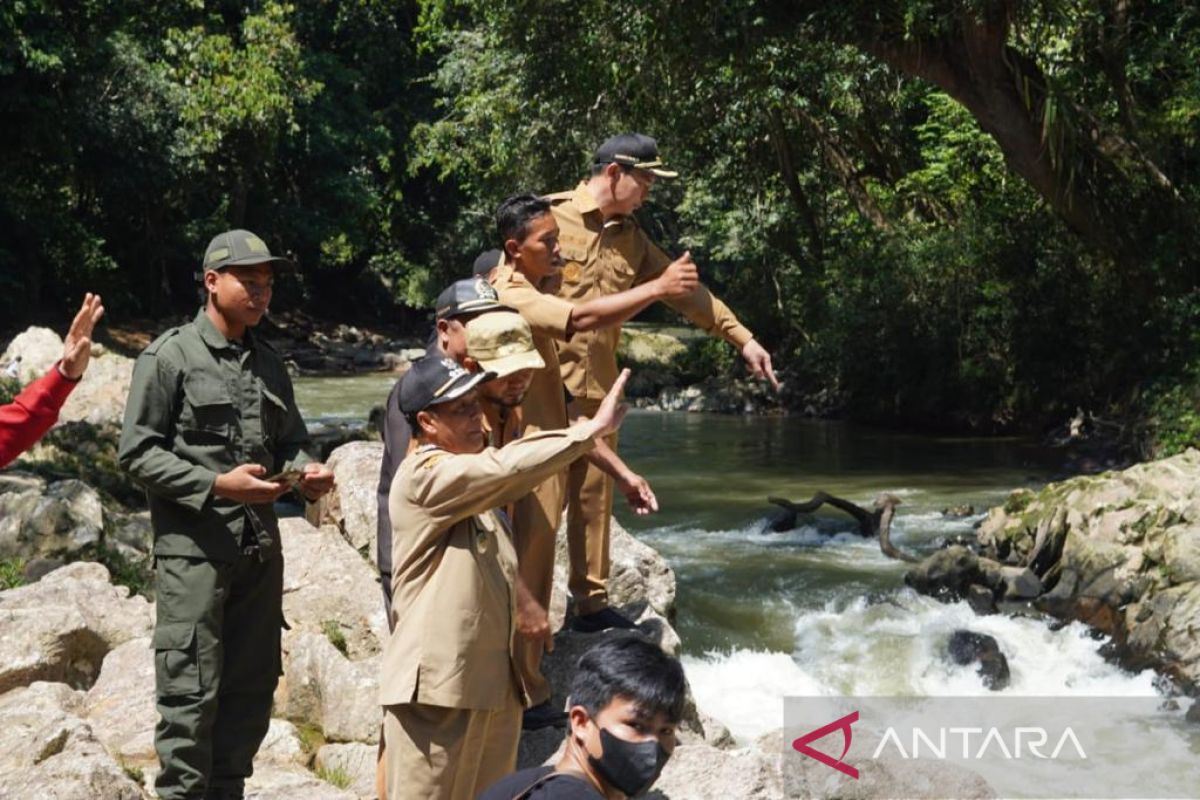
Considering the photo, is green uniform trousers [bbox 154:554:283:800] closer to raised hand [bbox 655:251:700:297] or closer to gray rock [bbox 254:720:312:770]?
gray rock [bbox 254:720:312:770]

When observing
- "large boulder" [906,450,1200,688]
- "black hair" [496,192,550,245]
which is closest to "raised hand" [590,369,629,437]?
"black hair" [496,192,550,245]

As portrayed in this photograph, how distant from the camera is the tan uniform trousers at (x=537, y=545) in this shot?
15.5 ft

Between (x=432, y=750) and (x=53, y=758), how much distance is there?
5.47ft

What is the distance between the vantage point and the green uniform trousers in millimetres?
4180

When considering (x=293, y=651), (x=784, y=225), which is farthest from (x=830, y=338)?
(x=293, y=651)

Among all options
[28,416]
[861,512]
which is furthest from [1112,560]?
[28,416]

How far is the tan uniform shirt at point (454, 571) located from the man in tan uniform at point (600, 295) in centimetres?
169

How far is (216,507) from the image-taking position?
4297 millimetres

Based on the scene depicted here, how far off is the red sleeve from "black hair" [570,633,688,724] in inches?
69.4

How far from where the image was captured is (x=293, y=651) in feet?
19.6

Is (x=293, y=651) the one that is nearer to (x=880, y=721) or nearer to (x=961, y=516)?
(x=880, y=721)

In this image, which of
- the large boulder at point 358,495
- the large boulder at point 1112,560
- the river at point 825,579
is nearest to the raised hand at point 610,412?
the large boulder at point 358,495

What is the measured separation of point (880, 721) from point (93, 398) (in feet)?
34.7

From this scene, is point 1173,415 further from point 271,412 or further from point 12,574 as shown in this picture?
point 271,412
